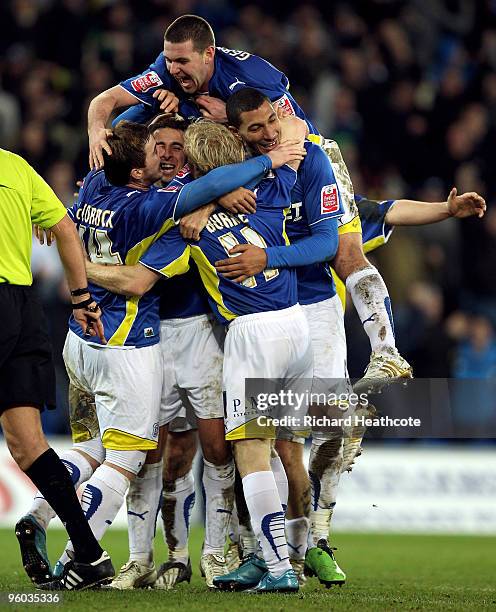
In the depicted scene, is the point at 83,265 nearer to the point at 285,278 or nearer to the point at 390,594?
the point at 285,278

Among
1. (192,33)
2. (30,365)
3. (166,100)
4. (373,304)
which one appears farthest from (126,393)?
(192,33)

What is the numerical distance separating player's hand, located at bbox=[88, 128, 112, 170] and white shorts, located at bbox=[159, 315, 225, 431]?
3.18 feet

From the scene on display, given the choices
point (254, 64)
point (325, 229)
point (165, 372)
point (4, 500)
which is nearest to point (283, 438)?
point (165, 372)

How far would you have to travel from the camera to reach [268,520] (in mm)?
5785

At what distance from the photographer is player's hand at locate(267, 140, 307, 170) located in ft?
20.7

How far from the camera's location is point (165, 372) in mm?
6539

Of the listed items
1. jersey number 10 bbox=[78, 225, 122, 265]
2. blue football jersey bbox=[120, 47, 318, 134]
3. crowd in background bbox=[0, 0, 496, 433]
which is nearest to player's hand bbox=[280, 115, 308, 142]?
blue football jersey bbox=[120, 47, 318, 134]

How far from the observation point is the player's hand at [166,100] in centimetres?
698

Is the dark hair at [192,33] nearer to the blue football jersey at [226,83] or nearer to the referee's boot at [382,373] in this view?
the blue football jersey at [226,83]

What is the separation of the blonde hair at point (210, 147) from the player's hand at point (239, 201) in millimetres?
254

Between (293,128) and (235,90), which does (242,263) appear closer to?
(293,128)

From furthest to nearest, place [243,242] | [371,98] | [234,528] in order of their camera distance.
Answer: [371,98], [234,528], [243,242]

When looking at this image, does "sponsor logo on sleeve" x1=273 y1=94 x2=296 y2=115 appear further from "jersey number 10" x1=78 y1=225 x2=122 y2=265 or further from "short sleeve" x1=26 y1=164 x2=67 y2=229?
"short sleeve" x1=26 y1=164 x2=67 y2=229

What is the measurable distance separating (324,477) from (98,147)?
2.29 meters
